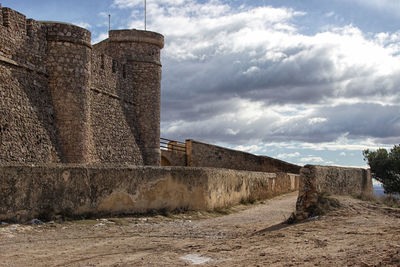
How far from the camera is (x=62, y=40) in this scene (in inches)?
672

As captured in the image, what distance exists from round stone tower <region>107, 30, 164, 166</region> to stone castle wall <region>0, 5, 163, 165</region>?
5cm

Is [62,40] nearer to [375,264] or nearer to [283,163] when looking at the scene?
[375,264]

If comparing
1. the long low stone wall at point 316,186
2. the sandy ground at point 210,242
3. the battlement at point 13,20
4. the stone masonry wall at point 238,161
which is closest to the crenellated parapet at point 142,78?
the stone masonry wall at point 238,161

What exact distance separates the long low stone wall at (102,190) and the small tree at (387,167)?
63.5 feet

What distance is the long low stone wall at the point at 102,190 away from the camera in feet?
27.5

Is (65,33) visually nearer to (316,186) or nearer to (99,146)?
(99,146)

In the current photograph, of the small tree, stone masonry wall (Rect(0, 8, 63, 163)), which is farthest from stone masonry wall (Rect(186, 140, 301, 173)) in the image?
stone masonry wall (Rect(0, 8, 63, 163))

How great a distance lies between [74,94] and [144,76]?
6.21 m

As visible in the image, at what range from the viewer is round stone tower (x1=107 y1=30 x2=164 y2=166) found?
896 inches

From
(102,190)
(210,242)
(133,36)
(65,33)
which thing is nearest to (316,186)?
(210,242)

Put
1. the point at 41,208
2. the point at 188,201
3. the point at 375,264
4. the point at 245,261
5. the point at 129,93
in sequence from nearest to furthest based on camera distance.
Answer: the point at 375,264
the point at 245,261
the point at 41,208
the point at 188,201
the point at 129,93

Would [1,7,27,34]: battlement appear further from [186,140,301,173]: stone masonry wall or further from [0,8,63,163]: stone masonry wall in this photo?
[186,140,301,173]: stone masonry wall

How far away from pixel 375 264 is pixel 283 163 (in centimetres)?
2479

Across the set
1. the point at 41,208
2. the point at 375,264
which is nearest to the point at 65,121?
the point at 41,208
